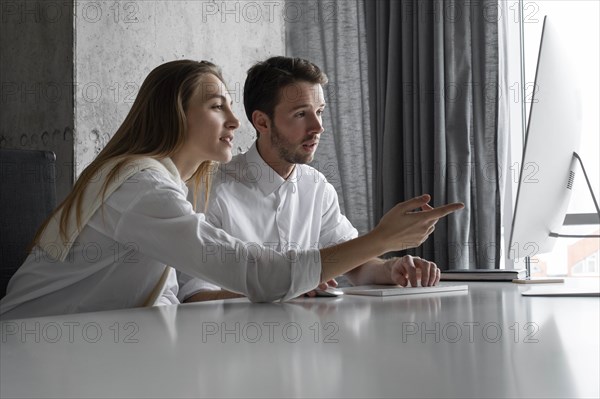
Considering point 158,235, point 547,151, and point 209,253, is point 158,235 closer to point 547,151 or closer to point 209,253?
point 209,253

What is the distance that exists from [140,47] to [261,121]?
1.64 ft

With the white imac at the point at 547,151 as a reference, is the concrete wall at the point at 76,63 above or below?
above

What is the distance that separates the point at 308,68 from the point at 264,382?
6.30 ft

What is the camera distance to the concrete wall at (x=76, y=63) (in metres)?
2.32

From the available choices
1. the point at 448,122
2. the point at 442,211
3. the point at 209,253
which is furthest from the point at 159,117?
the point at 448,122

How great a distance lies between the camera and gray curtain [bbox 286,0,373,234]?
328cm

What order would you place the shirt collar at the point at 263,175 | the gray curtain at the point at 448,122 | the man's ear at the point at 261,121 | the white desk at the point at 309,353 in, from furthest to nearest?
the gray curtain at the point at 448,122
the man's ear at the point at 261,121
the shirt collar at the point at 263,175
the white desk at the point at 309,353

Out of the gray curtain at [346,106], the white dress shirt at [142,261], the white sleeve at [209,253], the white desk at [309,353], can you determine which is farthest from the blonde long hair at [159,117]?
the gray curtain at [346,106]

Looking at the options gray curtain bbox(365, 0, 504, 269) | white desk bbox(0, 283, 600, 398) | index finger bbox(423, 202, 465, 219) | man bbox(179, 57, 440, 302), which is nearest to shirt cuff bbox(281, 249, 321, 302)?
white desk bbox(0, 283, 600, 398)

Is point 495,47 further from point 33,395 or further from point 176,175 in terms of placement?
point 33,395

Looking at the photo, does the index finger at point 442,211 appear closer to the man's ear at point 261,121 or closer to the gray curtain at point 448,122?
the man's ear at point 261,121

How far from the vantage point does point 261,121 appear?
8.11 ft

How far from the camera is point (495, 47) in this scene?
2891mm

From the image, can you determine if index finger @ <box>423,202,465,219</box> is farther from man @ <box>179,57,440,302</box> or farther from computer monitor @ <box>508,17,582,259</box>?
man @ <box>179,57,440,302</box>
